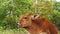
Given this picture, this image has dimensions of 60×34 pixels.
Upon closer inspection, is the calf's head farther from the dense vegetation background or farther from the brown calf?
the dense vegetation background

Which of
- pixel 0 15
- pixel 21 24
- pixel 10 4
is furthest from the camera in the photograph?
pixel 0 15

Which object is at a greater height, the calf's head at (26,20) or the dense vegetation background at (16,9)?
the calf's head at (26,20)

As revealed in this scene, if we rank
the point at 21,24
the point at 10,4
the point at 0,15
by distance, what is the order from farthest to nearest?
1. the point at 0,15
2. the point at 10,4
3. the point at 21,24

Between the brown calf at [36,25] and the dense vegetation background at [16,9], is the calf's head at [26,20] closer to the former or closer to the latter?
the brown calf at [36,25]

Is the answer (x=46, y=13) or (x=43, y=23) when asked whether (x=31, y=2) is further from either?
(x=43, y=23)

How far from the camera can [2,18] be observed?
7074mm

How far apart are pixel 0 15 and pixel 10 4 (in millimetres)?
620

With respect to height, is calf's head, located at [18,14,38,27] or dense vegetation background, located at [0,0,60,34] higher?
calf's head, located at [18,14,38,27]

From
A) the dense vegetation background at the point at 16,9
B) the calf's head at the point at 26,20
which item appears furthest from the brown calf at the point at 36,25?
the dense vegetation background at the point at 16,9

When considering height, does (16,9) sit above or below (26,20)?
below

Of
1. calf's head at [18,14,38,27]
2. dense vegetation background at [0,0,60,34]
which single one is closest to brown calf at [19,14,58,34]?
calf's head at [18,14,38,27]

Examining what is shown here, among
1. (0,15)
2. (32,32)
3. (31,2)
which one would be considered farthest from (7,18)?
(32,32)

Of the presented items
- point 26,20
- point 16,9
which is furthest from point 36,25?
point 16,9

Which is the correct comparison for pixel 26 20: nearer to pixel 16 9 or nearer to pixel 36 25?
pixel 36 25
